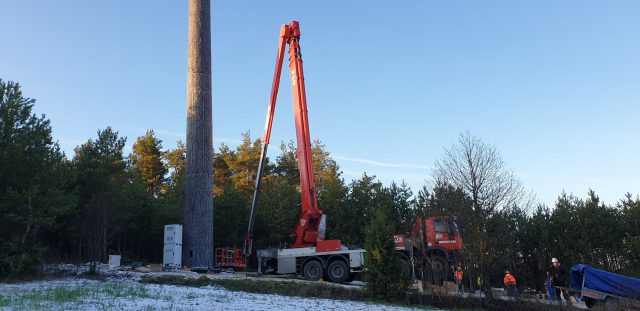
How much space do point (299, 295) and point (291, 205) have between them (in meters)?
15.4

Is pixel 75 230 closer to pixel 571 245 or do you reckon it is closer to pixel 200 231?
pixel 200 231

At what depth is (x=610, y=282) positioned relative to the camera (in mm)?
15055

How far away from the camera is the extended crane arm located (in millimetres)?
19516

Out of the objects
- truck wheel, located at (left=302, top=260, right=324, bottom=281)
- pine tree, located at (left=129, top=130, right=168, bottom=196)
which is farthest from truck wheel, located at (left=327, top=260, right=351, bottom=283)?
pine tree, located at (left=129, top=130, right=168, bottom=196)

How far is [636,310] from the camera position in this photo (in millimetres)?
13633

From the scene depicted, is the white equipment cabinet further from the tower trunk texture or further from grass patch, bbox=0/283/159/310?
grass patch, bbox=0/283/159/310

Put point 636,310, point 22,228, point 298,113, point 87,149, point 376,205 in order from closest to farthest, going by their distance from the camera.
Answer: point 636,310 < point 22,228 < point 298,113 < point 87,149 < point 376,205

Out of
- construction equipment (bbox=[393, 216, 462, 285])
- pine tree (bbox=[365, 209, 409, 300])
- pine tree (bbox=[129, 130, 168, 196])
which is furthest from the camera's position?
pine tree (bbox=[129, 130, 168, 196])

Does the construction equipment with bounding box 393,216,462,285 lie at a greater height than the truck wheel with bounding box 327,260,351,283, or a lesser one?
greater

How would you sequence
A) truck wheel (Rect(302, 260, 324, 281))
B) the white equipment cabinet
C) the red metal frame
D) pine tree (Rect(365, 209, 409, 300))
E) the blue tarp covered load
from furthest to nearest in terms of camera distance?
the white equipment cabinet
the red metal frame
truck wheel (Rect(302, 260, 324, 281))
the blue tarp covered load
pine tree (Rect(365, 209, 409, 300))

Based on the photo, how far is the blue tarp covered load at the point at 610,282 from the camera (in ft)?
48.4

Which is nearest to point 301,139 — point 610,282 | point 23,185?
point 23,185

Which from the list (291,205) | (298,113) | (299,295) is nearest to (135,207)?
(291,205)

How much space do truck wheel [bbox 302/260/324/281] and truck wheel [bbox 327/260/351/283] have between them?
355mm
